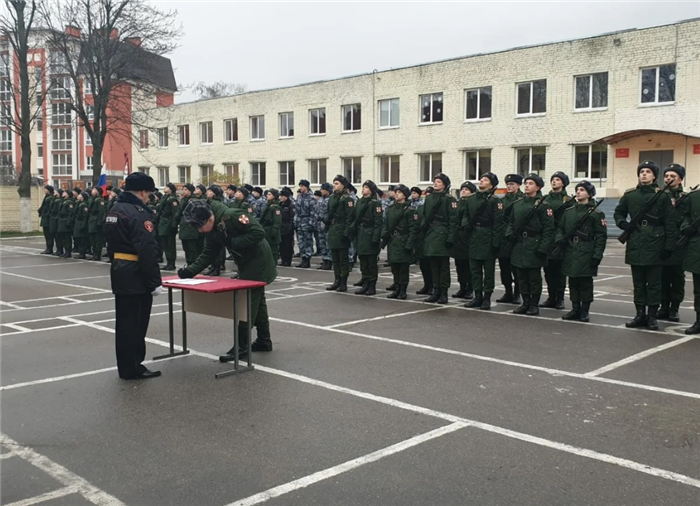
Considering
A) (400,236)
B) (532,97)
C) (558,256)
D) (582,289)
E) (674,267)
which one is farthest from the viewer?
(532,97)

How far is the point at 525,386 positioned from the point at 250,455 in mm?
2846

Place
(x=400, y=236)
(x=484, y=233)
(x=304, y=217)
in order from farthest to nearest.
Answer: (x=304, y=217)
(x=400, y=236)
(x=484, y=233)

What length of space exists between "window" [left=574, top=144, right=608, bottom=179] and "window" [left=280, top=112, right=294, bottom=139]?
18558 mm

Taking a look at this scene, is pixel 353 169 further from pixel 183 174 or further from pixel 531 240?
pixel 531 240

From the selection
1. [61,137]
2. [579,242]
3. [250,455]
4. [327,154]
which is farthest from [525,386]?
[61,137]

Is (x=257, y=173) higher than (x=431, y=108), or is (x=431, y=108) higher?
(x=431, y=108)

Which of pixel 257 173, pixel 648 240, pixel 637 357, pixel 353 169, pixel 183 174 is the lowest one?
pixel 637 357

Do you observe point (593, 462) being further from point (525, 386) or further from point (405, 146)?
point (405, 146)

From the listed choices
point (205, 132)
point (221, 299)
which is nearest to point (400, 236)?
point (221, 299)

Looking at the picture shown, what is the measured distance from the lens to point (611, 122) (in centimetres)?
2914

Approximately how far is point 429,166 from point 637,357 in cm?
2905

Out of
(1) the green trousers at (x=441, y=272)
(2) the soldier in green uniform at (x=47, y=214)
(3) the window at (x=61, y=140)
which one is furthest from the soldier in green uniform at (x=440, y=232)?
(3) the window at (x=61, y=140)

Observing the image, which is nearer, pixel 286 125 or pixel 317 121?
pixel 317 121

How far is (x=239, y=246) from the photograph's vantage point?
719 centimetres
